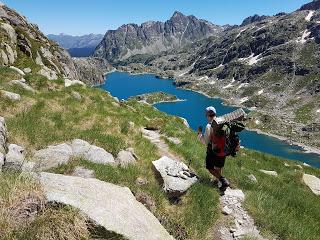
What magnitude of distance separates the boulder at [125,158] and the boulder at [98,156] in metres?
0.30

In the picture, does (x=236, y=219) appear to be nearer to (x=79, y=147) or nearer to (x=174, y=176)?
(x=174, y=176)

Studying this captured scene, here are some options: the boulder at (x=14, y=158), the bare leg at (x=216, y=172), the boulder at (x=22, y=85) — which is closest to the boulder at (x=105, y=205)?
the boulder at (x=14, y=158)

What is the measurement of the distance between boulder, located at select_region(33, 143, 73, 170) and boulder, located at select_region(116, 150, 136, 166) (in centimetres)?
205

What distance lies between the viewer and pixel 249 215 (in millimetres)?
13320

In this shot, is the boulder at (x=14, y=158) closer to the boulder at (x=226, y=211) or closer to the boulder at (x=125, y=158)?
the boulder at (x=125, y=158)

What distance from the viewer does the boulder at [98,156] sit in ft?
50.2

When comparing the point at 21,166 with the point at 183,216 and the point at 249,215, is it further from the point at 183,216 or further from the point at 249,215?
the point at 249,215

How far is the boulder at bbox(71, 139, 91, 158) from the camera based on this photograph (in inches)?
608

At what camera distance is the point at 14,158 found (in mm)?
12852

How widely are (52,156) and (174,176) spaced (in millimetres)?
4776

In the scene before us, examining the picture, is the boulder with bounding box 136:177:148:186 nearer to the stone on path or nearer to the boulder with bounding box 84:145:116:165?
the boulder with bounding box 84:145:116:165

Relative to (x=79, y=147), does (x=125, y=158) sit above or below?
below

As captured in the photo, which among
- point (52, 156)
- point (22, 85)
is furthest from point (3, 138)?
point (22, 85)

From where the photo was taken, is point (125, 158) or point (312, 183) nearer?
point (125, 158)
